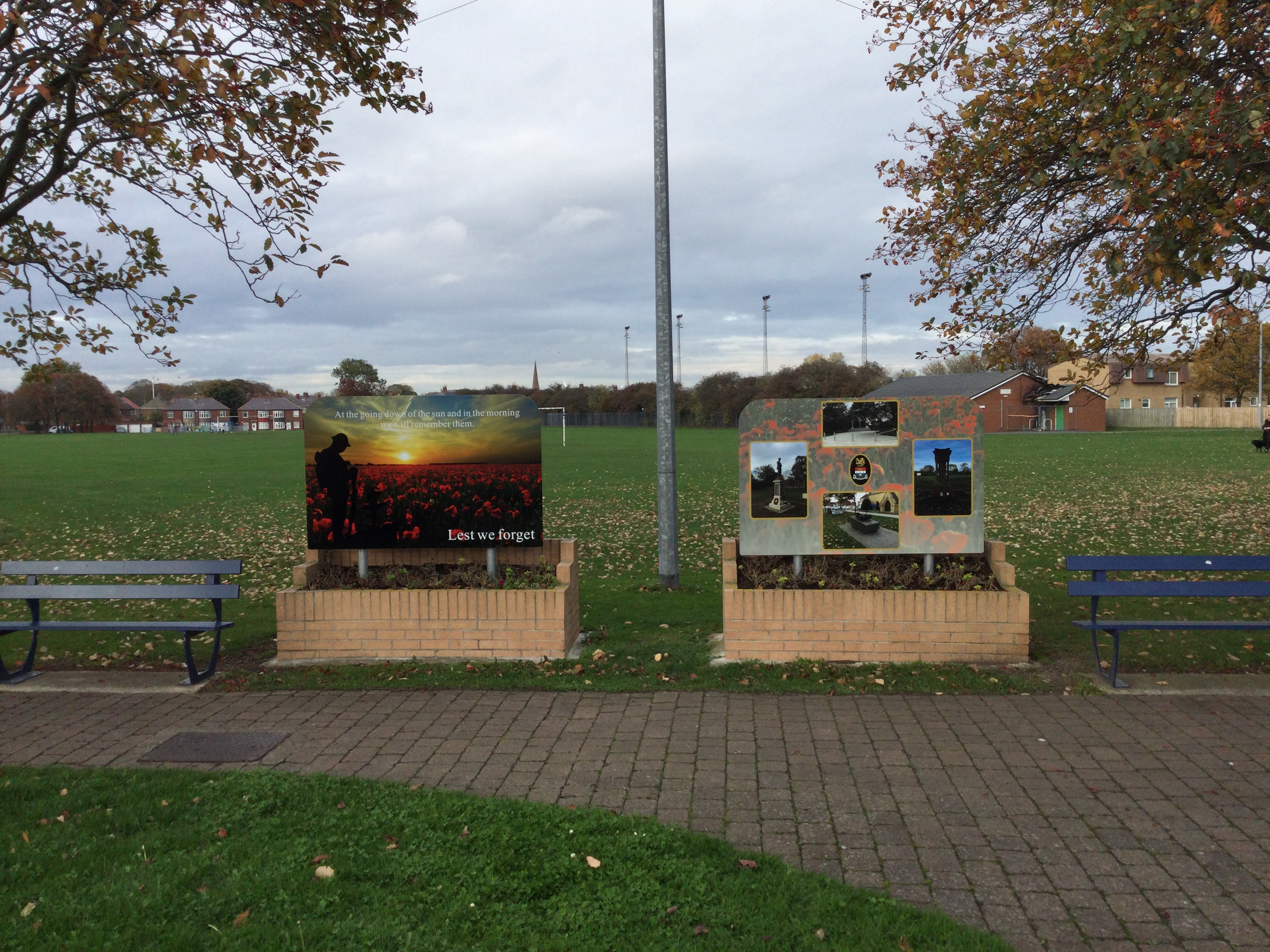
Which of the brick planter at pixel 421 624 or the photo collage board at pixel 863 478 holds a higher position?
the photo collage board at pixel 863 478

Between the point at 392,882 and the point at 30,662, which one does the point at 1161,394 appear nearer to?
the point at 30,662

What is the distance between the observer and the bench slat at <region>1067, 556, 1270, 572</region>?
6324 millimetres

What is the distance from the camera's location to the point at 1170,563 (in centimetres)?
644

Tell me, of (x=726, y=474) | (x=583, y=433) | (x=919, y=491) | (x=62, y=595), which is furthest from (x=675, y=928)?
(x=583, y=433)

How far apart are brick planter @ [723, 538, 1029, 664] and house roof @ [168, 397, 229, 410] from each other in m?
161

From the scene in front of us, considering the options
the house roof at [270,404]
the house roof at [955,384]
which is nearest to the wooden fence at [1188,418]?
the house roof at [955,384]

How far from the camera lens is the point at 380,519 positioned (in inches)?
285

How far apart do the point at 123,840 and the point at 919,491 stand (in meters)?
5.64

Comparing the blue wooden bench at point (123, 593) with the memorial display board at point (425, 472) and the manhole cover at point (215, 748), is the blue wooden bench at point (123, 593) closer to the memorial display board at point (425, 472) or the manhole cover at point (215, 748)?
the memorial display board at point (425, 472)

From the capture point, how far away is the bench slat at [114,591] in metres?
6.58

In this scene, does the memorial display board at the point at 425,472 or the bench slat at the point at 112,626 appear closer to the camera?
the bench slat at the point at 112,626

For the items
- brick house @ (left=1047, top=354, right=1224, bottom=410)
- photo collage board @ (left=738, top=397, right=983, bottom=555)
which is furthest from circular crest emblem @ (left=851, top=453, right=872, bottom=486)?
brick house @ (left=1047, top=354, right=1224, bottom=410)

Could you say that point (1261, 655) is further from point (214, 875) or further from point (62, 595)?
point (62, 595)

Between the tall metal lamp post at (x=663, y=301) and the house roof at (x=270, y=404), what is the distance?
143258 millimetres
